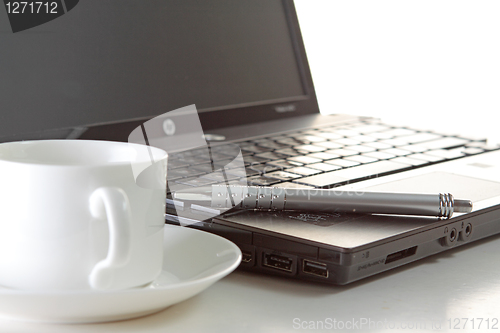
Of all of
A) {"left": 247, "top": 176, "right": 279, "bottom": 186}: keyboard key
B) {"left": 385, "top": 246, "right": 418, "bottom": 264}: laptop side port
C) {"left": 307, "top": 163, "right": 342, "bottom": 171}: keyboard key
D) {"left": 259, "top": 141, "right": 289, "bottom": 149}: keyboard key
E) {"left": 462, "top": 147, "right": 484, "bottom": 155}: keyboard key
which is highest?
{"left": 259, "top": 141, "right": 289, "bottom": 149}: keyboard key

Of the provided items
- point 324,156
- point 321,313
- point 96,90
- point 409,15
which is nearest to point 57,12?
point 96,90

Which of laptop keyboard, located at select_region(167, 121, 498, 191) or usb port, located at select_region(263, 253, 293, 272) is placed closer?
usb port, located at select_region(263, 253, 293, 272)

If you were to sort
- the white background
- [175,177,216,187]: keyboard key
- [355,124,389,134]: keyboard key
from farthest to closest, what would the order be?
1. the white background
2. [355,124,389,134]: keyboard key
3. [175,177,216,187]: keyboard key

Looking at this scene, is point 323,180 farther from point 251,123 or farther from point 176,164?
point 251,123

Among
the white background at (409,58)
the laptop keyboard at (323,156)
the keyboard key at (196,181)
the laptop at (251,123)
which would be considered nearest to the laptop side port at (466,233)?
the laptop at (251,123)

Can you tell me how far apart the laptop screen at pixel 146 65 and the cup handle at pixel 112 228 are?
1.18ft

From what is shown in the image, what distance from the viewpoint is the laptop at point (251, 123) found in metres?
0.44

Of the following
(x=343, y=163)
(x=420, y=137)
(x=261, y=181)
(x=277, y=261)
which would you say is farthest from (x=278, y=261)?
(x=420, y=137)

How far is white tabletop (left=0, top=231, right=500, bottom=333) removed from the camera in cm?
37

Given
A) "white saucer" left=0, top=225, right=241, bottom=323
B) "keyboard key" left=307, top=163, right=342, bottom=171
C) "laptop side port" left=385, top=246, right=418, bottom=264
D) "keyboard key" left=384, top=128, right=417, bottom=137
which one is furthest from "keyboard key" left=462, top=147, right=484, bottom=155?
"white saucer" left=0, top=225, right=241, bottom=323

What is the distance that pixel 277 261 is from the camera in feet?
1.43

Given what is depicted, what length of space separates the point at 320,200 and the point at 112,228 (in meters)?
0.18

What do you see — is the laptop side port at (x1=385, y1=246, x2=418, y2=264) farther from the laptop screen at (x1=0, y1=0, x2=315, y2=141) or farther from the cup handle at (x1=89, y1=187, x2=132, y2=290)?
the laptop screen at (x1=0, y1=0, x2=315, y2=141)

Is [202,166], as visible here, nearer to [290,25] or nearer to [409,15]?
[290,25]
